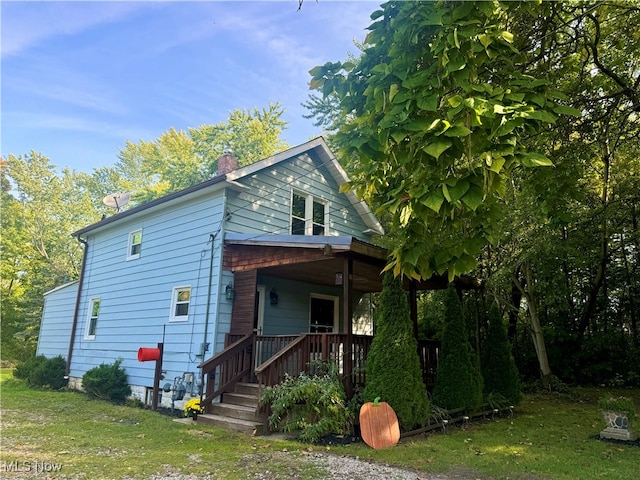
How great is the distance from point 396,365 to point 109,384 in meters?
7.49

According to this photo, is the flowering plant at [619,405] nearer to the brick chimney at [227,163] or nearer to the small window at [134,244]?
the brick chimney at [227,163]

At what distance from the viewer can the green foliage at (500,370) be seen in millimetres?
9055

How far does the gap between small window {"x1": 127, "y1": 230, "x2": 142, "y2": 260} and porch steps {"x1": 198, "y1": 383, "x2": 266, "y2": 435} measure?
18.2 feet

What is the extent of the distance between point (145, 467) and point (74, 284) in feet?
39.0

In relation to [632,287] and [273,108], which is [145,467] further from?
[273,108]

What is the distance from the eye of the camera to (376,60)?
11.8ft

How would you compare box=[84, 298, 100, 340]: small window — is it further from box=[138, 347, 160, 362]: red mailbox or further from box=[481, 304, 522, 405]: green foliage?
box=[481, 304, 522, 405]: green foliage

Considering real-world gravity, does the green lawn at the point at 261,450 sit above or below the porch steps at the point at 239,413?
below

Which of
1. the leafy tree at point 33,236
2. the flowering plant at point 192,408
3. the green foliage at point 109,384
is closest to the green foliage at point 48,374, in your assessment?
the green foliage at point 109,384

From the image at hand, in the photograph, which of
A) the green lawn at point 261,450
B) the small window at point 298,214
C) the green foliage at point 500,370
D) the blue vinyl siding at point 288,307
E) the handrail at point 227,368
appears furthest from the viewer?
the small window at point 298,214

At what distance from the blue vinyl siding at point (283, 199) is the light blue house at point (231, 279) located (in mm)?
30

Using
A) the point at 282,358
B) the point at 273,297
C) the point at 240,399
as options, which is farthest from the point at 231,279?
the point at 282,358

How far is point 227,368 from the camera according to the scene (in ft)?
26.4

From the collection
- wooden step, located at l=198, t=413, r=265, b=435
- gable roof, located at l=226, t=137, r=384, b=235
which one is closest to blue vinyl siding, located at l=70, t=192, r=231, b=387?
gable roof, located at l=226, t=137, r=384, b=235
